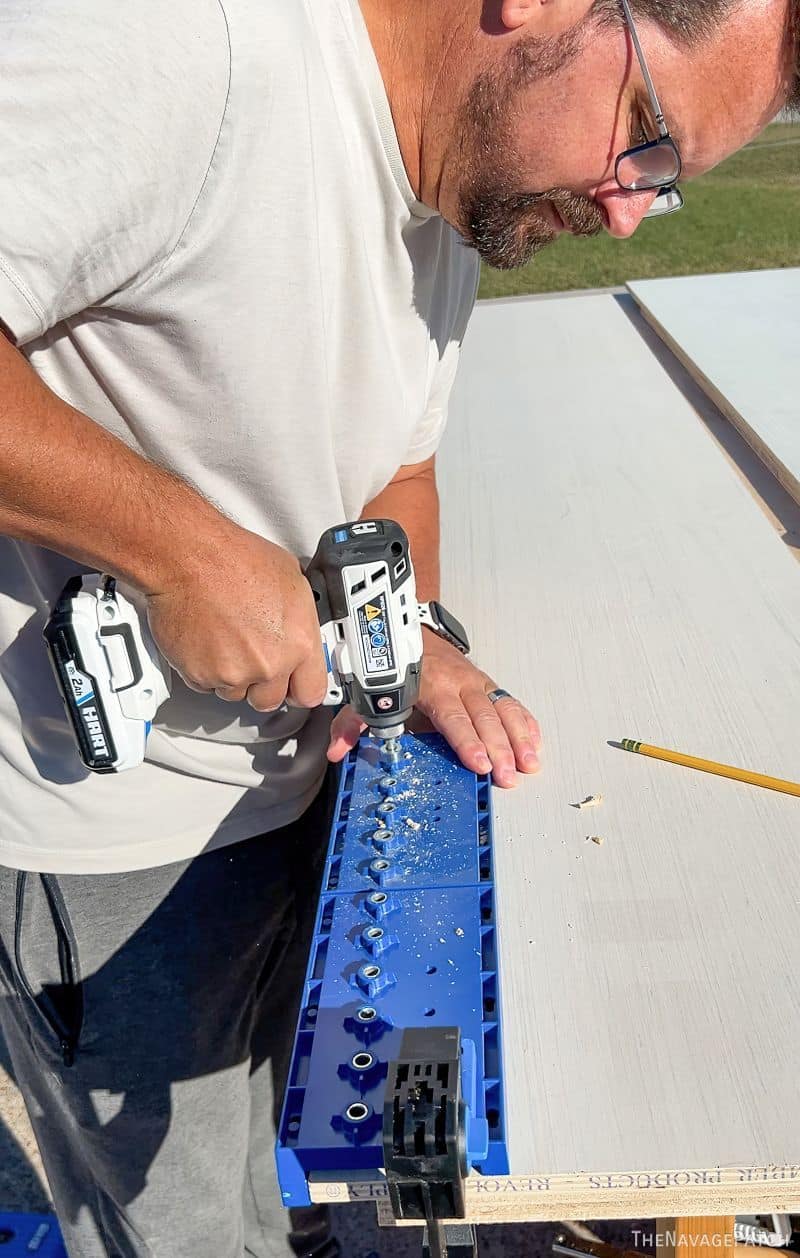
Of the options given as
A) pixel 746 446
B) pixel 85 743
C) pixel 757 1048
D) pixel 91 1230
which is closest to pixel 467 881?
pixel 757 1048

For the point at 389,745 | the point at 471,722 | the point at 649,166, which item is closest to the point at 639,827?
the point at 471,722

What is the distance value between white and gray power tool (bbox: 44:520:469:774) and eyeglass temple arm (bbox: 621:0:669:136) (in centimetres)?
71

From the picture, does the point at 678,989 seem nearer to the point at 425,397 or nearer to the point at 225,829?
the point at 225,829

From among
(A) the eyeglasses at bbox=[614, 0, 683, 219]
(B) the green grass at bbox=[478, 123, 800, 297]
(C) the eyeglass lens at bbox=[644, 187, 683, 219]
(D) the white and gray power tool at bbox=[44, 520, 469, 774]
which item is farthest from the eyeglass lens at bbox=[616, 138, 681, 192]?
(B) the green grass at bbox=[478, 123, 800, 297]

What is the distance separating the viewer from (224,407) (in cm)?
149

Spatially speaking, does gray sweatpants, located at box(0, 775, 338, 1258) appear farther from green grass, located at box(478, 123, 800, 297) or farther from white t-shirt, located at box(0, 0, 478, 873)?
green grass, located at box(478, 123, 800, 297)

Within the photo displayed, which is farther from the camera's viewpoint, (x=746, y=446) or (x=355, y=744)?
(x=746, y=446)

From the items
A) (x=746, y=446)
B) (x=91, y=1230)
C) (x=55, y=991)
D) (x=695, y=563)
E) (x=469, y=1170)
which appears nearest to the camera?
(x=469, y=1170)

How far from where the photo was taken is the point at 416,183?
1587 mm

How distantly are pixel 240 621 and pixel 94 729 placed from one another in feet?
0.92

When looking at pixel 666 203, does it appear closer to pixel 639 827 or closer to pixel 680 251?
pixel 639 827

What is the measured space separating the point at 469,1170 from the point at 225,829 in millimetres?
907

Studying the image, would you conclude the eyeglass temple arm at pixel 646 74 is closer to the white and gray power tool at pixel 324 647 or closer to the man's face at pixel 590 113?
the man's face at pixel 590 113

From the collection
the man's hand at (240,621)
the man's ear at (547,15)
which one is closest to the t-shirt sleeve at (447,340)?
the man's ear at (547,15)
